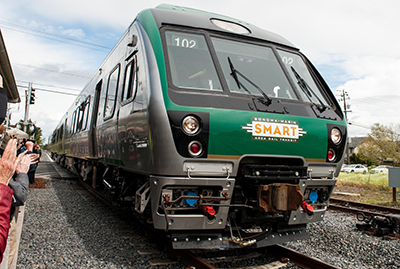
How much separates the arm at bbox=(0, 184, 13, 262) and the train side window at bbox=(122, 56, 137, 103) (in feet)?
8.43

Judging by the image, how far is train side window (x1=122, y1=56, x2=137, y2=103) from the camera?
4444 millimetres

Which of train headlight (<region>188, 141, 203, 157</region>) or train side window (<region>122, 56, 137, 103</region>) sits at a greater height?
train side window (<region>122, 56, 137, 103</region>)

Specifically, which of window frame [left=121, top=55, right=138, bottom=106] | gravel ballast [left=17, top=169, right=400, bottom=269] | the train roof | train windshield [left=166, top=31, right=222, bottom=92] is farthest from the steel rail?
the train roof

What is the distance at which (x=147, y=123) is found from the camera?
3715mm

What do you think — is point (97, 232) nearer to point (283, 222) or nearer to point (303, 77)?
point (283, 222)

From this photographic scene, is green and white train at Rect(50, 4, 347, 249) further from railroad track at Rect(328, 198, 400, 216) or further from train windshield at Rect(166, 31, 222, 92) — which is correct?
railroad track at Rect(328, 198, 400, 216)

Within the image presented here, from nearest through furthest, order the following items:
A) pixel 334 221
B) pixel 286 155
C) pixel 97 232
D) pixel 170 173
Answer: pixel 170 173 → pixel 286 155 → pixel 97 232 → pixel 334 221

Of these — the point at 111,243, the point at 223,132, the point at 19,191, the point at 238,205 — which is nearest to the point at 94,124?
the point at 111,243

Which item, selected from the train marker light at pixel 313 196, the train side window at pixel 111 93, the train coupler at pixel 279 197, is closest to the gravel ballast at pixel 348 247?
the train marker light at pixel 313 196

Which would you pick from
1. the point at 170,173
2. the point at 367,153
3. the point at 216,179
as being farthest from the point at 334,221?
the point at 367,153

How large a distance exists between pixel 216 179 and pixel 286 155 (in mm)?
925

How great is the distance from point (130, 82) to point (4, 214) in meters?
3.10

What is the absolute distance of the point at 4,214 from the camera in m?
1.83

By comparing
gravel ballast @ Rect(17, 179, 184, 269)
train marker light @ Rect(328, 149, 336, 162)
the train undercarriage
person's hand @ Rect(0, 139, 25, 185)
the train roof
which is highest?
the train roof
